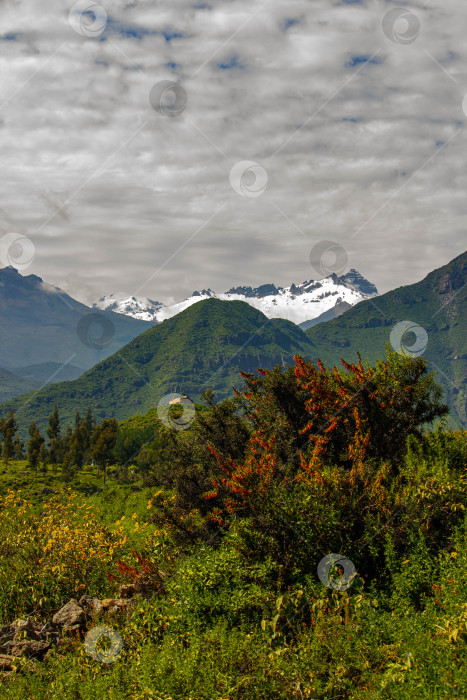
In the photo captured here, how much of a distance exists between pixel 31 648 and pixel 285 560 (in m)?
4.21

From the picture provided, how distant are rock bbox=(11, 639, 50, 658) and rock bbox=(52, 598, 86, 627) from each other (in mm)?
547

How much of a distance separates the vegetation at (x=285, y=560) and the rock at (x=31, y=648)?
0.32m

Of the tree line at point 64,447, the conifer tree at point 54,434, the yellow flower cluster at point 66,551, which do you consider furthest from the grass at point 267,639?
the conifer tree at point 54,434

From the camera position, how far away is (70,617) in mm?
8336

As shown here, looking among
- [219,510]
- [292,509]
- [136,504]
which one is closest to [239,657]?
[292,509]

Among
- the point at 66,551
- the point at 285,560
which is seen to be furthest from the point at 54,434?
the point at 285,560

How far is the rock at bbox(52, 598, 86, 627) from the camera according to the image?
27.1 ft

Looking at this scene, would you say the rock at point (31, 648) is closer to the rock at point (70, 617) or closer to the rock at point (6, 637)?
the rock at point (6, 637)

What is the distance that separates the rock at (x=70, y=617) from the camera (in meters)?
8.25

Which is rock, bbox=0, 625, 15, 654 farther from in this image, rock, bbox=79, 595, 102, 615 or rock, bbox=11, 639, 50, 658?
rock, bbox=79, 595, 102, 615

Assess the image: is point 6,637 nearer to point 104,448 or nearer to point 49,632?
point 49,632

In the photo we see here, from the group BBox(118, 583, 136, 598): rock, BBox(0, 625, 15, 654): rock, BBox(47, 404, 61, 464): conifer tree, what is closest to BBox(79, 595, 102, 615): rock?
BBox(118, 583, 136, 598): rock

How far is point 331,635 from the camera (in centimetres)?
607

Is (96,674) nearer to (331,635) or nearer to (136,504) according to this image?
(331,635)
